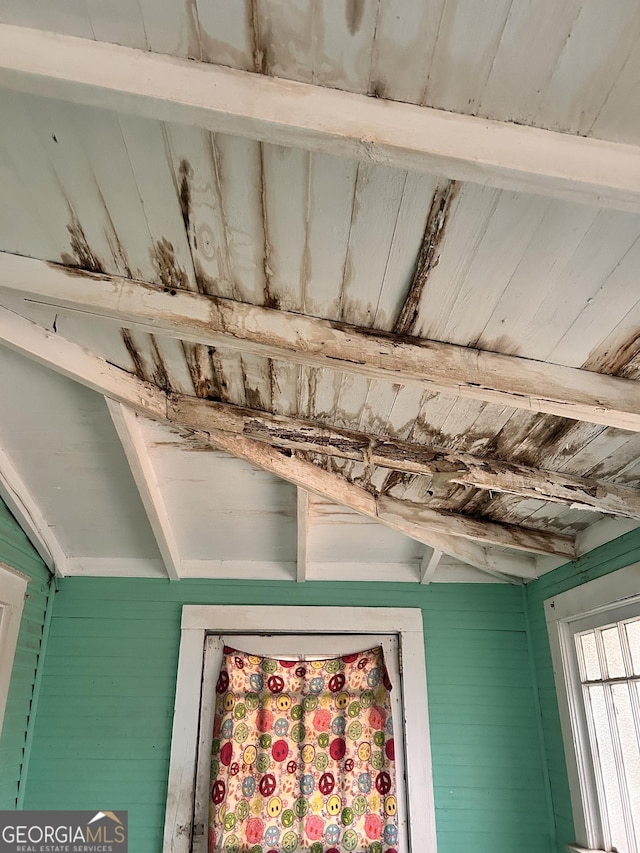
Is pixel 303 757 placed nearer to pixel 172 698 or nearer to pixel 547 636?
pixel 172 698

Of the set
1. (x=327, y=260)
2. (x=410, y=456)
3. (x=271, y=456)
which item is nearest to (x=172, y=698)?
(x=271, y=456)

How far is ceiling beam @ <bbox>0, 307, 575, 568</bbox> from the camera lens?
2.01 meters

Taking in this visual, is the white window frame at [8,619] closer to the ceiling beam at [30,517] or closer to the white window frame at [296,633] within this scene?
the ceiling beam at [30,517]

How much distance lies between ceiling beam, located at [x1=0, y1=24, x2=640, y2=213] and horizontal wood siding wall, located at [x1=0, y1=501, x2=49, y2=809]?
7.89 feet

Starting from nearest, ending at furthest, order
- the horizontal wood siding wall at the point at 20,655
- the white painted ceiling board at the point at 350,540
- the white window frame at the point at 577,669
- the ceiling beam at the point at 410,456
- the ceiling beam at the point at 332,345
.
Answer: the ceiling beam at the point at 332,345 → the ceiling beam at the point at 410,456 → the white window frame at the point at 577,669 → the horizontal wood siding wall at the point at 20,655 → the white painted ceiling board at the point at 350,540

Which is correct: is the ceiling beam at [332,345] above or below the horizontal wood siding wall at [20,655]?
above

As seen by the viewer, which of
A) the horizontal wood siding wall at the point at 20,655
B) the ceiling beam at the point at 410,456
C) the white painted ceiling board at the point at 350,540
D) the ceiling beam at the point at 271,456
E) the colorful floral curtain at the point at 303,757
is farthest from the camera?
the white painted ceiling board at the point at 350,540

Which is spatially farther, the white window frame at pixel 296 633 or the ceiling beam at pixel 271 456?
the white window frame at pixel 296 633

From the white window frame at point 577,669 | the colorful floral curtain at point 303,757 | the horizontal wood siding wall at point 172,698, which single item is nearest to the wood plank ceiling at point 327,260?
the white window frame at point 577,669

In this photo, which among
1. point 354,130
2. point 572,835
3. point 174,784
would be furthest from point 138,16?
point 572,835

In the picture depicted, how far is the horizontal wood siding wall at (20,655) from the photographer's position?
9.59 ft

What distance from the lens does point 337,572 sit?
3.60 meters

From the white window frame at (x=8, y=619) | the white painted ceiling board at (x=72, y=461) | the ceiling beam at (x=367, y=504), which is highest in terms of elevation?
the white painted ceiling board at (x=72, y=461)

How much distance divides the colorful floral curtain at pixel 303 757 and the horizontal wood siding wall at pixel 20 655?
0.98 metres
